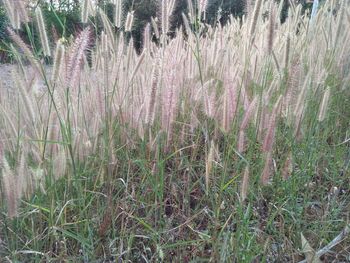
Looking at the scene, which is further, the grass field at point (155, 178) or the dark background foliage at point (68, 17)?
the dark background foliage at point (68, 17)

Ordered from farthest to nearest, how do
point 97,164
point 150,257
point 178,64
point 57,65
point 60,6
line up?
1. point 60,6
2. point 178,64
3. point 97,164
4. point 150,257
5. point 57,65

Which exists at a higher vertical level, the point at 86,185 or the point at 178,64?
the point at 178,64

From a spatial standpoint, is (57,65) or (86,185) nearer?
(57,65)

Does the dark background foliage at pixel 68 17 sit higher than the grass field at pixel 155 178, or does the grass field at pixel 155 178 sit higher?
the dark background foliage at pixel 68 17

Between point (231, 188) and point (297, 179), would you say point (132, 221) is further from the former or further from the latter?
point (297, 179)

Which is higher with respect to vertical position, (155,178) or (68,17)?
(68,17)

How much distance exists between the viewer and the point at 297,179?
1209 millimetres

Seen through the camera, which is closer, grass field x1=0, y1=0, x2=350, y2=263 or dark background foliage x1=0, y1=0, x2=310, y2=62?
grass field x1=0, y1=0, x2=350, y2=263

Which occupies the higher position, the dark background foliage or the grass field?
the dark background foliage

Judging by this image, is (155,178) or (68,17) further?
(68,17)

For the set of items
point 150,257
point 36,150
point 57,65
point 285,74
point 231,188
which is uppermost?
point 57,65

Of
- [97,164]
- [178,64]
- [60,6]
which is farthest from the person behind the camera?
[60,6]

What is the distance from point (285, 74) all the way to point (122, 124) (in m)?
0.70

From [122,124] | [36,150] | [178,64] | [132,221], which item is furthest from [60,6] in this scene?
[132,221]
